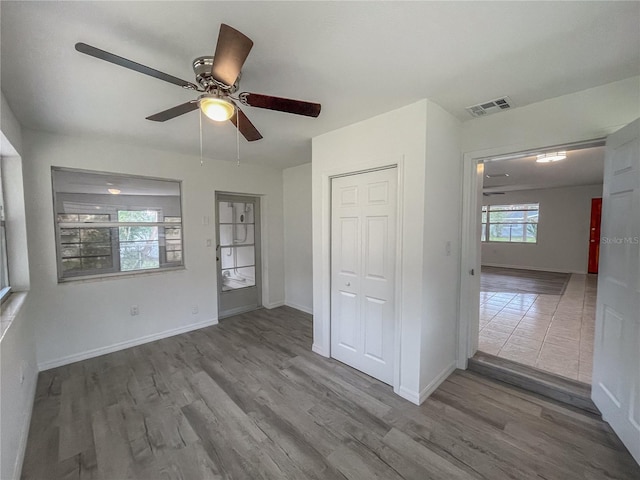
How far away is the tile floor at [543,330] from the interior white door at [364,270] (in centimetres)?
132

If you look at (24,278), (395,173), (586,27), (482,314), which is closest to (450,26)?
(586,27)

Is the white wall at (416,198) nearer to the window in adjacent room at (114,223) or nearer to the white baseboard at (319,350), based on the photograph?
the white baseboard at (319,350)

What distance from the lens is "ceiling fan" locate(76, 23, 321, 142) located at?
1158 millimetres

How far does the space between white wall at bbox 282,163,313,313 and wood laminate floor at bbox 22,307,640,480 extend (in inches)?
70.4

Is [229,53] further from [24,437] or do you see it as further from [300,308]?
[300,308]

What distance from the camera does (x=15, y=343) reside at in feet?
6.16

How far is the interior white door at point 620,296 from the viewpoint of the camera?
1.70m

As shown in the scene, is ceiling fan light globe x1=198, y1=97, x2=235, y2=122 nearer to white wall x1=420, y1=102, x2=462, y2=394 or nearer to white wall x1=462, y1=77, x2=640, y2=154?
white wall x1=420, y1=102, x2=462, y2=394

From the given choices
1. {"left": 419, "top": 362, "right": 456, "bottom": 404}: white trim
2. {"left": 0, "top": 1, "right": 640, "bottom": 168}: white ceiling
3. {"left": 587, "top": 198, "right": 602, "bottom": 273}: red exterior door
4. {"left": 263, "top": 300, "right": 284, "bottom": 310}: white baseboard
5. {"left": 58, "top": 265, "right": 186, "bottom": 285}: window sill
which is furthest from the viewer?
{"left": 587, "top": 198, "right": 602, "bottom": 273}: red exterior door

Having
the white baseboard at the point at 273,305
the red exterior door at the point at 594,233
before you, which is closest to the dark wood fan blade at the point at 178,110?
the white baseboard at the point at 273,305

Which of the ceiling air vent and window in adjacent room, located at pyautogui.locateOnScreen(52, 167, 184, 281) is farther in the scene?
window in adjacent room, located at pyautogui.locateOnScreen(52, 167, 184, 281)

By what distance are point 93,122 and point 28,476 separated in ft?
8.82

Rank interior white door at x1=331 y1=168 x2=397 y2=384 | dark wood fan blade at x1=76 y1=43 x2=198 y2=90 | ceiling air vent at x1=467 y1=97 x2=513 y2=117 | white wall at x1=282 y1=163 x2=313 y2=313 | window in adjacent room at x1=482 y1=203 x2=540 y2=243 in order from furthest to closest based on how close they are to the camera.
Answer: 1. window in adjacent room at x1=482 y1=203 x2=540 y2=243
2. white wall at x1=282 y1=163 x2=313 y2=313
3. interior white door at x1=331 y1=168 x2=397 y2=384
4. ceiling air vent at x1=467 y1=97 x2=513 y2=117
5. dark wood fan blade at x1=76 y1=43 x2=198 y2=90

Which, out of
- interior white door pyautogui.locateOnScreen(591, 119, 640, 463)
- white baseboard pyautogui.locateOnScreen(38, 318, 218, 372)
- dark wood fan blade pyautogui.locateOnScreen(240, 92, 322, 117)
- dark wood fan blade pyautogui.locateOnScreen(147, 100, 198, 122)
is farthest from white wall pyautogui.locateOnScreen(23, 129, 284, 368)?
interior white door pyautogui.locateOnScreen(591, 119, 640, 463)
